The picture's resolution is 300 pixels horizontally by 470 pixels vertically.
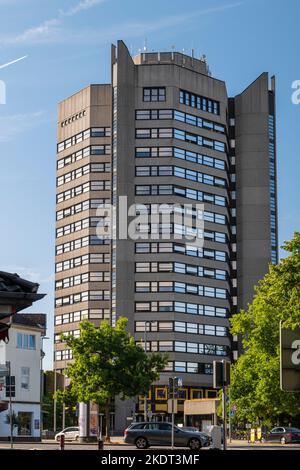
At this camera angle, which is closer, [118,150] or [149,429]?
[149,429]

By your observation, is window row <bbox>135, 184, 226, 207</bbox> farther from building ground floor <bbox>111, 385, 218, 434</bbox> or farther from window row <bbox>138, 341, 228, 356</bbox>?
building ground floor <bbox>111, 385, 218, 434</bbox>

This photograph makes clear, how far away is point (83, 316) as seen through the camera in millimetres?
135750

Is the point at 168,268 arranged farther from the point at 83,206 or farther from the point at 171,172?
the point at 83,206

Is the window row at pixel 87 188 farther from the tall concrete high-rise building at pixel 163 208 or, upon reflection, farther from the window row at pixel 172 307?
the window row at pixel 172 307

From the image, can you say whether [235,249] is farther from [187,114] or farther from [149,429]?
[149,429]

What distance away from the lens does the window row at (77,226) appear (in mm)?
137625

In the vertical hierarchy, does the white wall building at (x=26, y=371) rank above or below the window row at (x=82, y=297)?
below

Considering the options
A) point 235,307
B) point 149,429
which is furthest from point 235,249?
point 149,429

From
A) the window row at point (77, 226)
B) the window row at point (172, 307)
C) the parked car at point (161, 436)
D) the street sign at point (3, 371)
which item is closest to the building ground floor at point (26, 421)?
the street sign at point (3, 371)

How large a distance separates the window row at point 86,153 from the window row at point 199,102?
43.9ft
